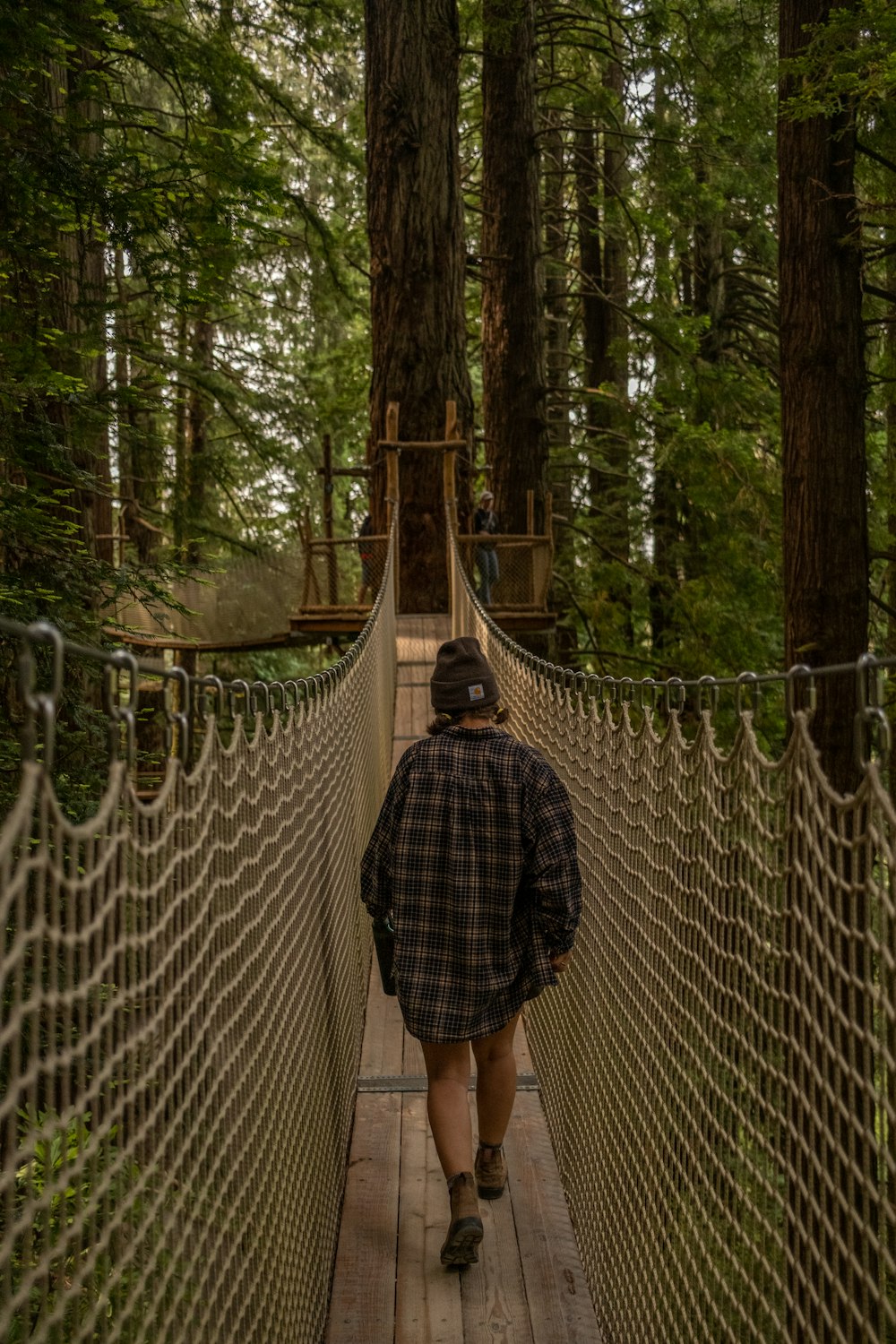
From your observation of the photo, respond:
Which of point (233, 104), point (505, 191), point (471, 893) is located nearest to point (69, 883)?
point (471, 893)

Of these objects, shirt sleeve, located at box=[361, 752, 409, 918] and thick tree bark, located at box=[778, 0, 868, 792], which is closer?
shirt sleeve, located at box=[361, 752, 409, 918]

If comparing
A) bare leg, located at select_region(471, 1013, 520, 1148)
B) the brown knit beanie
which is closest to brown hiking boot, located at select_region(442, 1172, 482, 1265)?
bare leg, located at select_region(471, 1013, 520, 1148)

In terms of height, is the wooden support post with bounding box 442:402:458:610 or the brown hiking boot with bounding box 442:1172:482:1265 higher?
the wooden support post with bounding box 442:402:458:610

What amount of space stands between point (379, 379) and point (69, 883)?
10107 mm

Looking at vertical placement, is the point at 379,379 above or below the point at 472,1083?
above

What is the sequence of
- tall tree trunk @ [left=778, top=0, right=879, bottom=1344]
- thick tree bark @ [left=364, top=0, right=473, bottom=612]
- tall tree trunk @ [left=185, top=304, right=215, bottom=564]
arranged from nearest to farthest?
tall tree trunk @ [left=778, top=0, right=879, bottom=1344] → thick tree bark @ [left=364, top=0, right=473, bottom=612] → tall tree trunk @ [left=185, top=304, right=215, bottom=564]

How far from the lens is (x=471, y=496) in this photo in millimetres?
11227

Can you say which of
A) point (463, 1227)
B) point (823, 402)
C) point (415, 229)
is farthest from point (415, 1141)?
point (415, 229)

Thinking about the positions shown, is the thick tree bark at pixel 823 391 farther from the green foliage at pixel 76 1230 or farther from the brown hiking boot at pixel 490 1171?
the green foliage at pixel 76 1230

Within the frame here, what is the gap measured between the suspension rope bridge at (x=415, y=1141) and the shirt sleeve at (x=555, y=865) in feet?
0.36

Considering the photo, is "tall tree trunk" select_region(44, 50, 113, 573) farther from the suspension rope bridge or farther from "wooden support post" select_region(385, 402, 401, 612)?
"wooden support post" select_region(385, 402, 401, 612)

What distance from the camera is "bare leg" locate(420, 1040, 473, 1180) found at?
9.61 feet

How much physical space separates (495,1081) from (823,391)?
430 centimetres

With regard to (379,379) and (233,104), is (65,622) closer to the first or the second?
(233,104)
